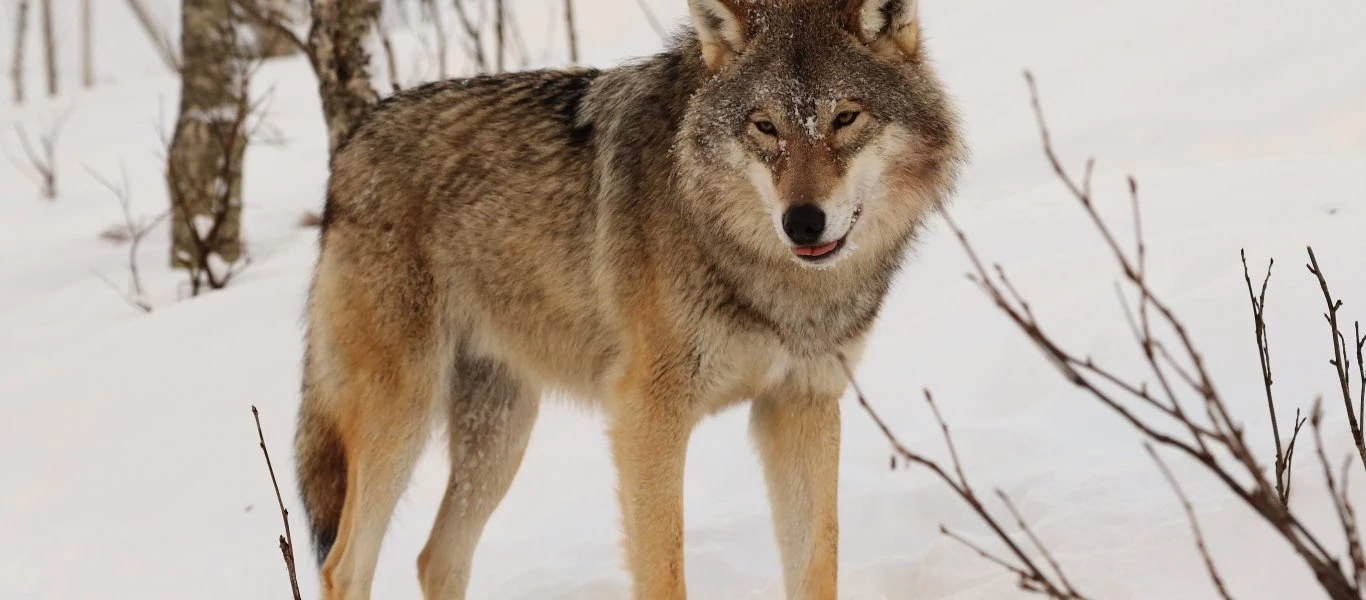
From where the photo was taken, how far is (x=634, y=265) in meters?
3.31

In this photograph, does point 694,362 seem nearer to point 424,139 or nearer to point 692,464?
point 424,139

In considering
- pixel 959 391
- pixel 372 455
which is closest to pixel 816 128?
pixel 372 455

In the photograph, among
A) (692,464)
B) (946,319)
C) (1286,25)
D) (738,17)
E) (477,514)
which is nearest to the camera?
(738,17)

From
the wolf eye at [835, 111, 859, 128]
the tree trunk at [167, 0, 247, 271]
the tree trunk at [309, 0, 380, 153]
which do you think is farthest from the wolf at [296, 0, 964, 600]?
the tree trunk at [167, 0, 247, 271]

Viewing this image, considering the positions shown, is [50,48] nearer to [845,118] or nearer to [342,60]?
[342,60]

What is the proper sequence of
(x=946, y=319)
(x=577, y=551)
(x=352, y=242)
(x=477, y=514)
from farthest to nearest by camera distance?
(x=946, y=319), (x=577, y=551), (x=477, y=514), (x=352, y=242)

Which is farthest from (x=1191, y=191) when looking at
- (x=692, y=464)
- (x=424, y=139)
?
(x=424, y=139)

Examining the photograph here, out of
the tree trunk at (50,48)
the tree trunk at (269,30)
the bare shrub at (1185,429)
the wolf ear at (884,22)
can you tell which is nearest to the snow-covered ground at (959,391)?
the bare shrub at (1185,429)

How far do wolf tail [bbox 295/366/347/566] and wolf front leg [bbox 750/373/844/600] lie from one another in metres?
1.29

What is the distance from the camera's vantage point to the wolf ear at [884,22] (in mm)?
3055

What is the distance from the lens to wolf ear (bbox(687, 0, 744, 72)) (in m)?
3.10

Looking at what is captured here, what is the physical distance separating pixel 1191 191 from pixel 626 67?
347cm

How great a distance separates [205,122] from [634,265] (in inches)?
225

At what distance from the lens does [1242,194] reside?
5.77 meters
